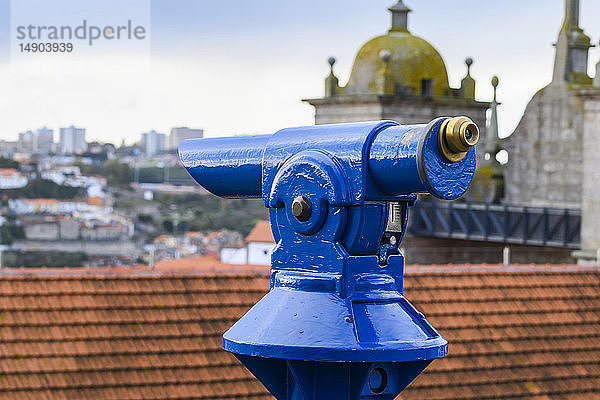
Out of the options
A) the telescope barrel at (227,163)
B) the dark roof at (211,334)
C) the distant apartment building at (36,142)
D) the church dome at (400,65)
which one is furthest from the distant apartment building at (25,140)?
the telescope barrel at (227,163)

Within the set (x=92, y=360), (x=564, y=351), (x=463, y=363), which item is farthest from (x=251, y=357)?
(x=564, y=351)

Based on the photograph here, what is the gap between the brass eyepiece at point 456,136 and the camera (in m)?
3.17

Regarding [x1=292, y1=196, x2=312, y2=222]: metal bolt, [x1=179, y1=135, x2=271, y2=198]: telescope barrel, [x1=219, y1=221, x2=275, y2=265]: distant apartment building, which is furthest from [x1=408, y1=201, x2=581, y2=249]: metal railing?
[x1=292, y1=196, x2=312, y2=222]: metal bolt

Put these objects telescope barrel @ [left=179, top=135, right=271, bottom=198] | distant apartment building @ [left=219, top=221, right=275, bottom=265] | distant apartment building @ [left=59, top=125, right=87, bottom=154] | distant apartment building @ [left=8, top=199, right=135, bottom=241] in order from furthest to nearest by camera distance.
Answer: distant apartment building @ [left=59, top=125, right=87, bottom=154], distant apartment building @ [left=8, top=199, right=135, bottom=241], distant apartment building @ [left=219, top=221, right=275, bottom=265], telescope barrel @ [left=179, top=135, right=271, bottom=198]

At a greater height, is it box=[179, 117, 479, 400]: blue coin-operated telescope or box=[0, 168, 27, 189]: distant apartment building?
box=[179, 117, 479, 400]: blue coin-operated telescope

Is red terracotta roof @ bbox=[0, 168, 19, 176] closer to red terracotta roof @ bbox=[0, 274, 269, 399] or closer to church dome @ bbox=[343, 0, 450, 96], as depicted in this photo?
church dome @ bbox=[343, 0, 450, 96]

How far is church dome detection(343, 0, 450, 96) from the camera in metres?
37.3

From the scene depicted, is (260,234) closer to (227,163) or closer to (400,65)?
(400,65)

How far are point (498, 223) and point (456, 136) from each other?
34.2 meters

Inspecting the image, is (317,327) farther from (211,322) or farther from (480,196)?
(480,196)

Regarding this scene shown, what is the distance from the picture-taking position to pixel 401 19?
1511 inches

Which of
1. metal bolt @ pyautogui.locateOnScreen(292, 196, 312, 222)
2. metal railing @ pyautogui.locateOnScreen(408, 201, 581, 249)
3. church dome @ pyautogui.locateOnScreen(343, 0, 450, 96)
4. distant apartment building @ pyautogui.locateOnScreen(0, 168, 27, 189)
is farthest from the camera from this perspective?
distant apartment building @ pyautogui.locateOnScreen(0, 168, 27, 189)

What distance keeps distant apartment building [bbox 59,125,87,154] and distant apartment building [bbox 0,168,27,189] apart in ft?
7.19

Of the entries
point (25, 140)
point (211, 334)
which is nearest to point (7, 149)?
point (25, 140)
